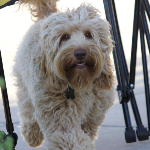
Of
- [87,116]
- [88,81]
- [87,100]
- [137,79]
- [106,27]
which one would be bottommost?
[137,79]

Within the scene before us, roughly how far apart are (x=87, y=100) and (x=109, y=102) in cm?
39

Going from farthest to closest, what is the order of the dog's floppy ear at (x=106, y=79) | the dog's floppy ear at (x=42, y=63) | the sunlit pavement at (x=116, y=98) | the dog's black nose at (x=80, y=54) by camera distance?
the sunlit pavement at (x=116, y=98)
the dog's floppy ear at (x=106, y=79)
the dog's floppy ear at (x=42, y=63)
the dog's black nose at (x=80, y=54)

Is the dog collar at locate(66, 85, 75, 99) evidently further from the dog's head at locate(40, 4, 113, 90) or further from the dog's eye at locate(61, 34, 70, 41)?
the dog's eye at locate(61, 34, 70, 41)

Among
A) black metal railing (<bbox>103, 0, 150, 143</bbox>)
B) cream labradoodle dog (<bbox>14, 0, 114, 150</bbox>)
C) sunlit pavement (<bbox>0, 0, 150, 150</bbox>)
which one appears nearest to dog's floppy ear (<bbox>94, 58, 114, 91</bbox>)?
cream labradoodle dog (<bbox>14, 0, 114, 150</bbox>)

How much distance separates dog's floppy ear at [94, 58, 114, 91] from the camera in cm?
326

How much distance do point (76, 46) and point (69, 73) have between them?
0.31 m

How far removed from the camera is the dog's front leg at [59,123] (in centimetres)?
320

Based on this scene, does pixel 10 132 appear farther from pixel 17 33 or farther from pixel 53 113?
pixel 17 33

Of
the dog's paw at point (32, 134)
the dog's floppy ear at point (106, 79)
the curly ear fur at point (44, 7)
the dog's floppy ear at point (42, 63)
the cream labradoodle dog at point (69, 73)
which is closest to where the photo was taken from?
the cream labradoodle dog at point (69, 73)

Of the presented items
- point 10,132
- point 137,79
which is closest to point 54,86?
point 10,132

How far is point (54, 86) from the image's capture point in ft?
10.3

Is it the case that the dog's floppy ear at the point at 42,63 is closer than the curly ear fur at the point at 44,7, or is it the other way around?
the dog's floppy ear at the point at 42,63

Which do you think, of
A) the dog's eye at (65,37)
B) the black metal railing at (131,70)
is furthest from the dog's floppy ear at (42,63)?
the black metal railing at (131,70)

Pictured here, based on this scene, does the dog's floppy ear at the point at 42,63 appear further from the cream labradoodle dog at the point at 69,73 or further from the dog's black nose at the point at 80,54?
the dog's black nose at the point at 80,54
